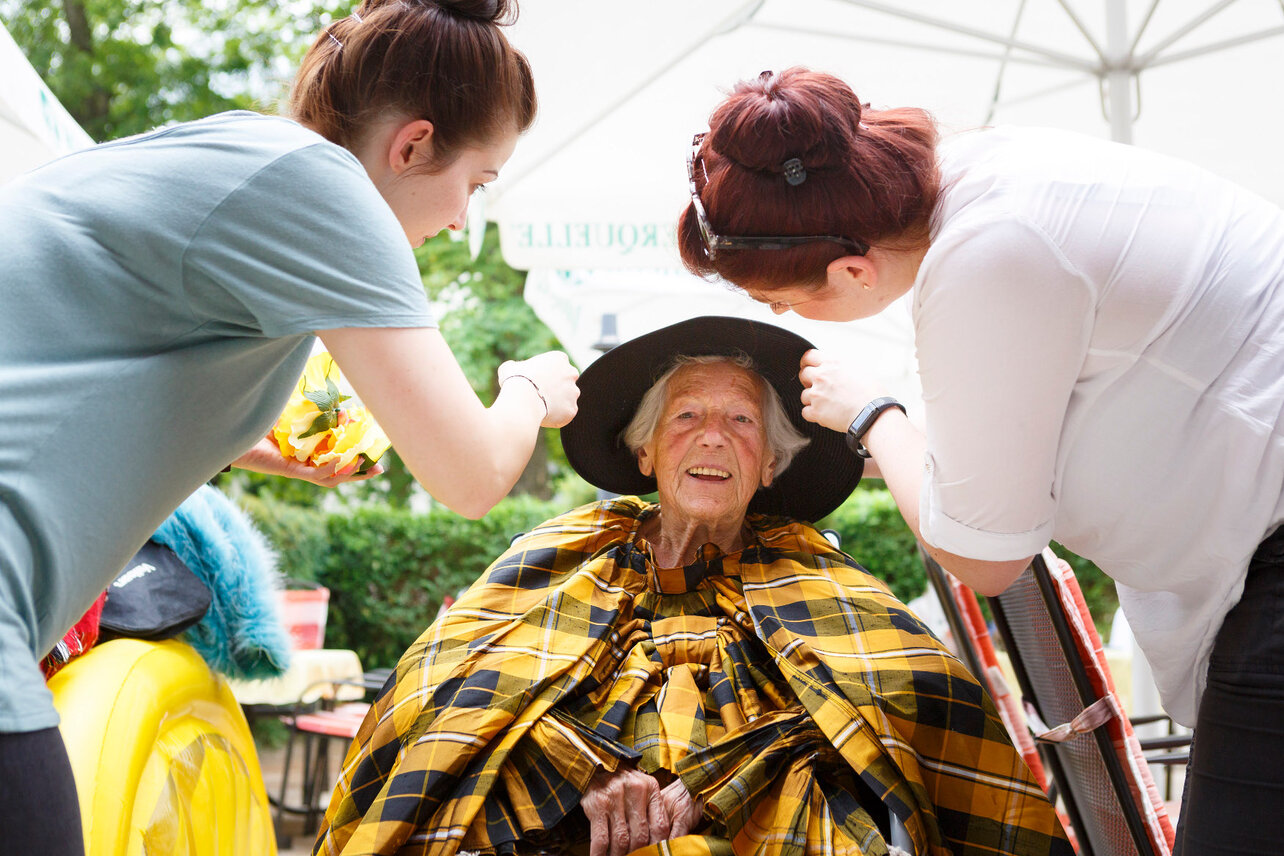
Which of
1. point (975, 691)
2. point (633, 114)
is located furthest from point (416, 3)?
point (633, 114)

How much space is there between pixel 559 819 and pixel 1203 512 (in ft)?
4.78

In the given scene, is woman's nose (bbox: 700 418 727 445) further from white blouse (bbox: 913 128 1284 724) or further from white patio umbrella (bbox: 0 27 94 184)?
white patio umbrella (bbox: 0 27 94 184)

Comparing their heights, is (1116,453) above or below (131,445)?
below

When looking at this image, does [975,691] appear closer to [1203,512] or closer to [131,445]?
[1203,512]

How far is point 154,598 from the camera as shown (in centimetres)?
245

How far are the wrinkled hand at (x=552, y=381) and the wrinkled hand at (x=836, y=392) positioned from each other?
58 cm

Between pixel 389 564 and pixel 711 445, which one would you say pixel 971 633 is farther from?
pixel 389 564

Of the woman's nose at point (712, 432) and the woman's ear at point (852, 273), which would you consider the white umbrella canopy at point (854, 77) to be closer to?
the woman's nose at point (712, 432)

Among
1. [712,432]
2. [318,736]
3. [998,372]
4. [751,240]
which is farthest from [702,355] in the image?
[318,736]

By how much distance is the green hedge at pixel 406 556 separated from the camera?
10.0m

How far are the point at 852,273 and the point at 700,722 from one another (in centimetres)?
120

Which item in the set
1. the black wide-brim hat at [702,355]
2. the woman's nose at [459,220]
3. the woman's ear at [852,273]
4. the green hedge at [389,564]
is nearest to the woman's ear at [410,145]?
the woman's nose at [459,220]

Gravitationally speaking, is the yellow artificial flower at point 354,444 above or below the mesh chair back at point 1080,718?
above

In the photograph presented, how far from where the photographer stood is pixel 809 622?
8.63 feet
